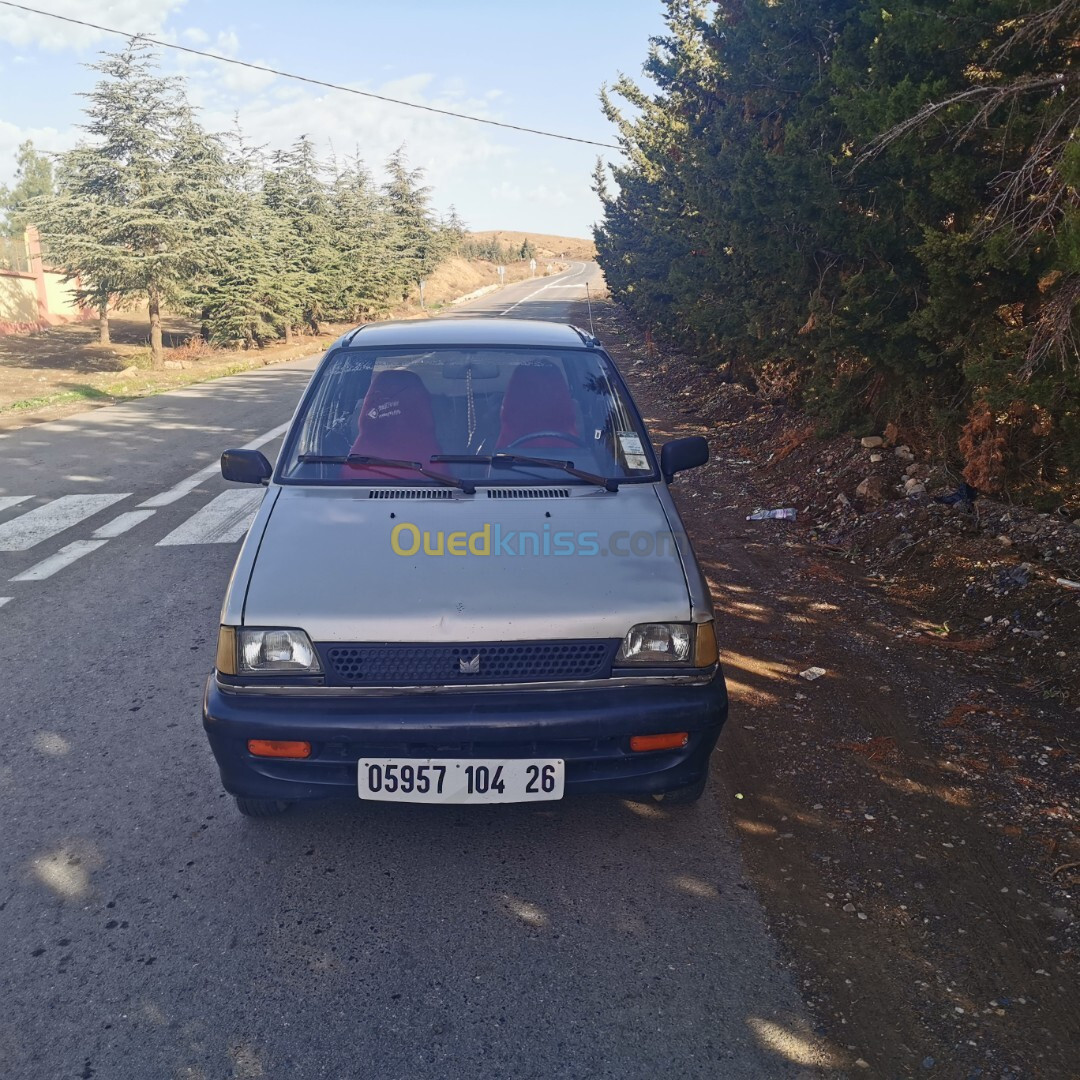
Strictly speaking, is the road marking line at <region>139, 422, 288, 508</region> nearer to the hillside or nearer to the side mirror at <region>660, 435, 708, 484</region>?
the side mirror at <region>660, 435, 708, 484</region>

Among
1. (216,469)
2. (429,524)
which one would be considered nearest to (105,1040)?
(429,524)

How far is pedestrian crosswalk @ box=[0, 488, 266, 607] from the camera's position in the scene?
25.0 feet

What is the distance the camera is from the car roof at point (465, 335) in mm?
4832

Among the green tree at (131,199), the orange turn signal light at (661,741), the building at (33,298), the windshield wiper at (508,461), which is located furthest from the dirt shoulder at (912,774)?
the building at (33,298)

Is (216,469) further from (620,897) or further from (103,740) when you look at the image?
(620,897)

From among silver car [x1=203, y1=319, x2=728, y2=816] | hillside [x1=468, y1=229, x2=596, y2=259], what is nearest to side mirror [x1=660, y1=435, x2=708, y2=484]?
silver car [x1=203, y1=319, x2=728, y2=816]

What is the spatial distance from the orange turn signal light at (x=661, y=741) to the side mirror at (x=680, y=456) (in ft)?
4.66

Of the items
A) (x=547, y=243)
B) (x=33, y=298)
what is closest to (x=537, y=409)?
(x=33, y=298)

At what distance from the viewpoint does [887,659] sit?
17.6 ft

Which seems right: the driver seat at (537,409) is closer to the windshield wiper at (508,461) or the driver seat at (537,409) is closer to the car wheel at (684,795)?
the windshield wiper at (508,461)

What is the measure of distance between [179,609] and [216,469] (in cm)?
556

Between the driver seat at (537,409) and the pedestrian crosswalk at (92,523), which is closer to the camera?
the driver seat at (537,409)

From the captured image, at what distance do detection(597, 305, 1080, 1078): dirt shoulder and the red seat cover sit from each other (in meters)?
1.96

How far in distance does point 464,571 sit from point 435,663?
1.26ft
